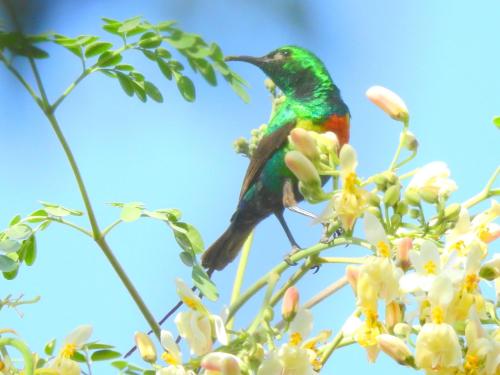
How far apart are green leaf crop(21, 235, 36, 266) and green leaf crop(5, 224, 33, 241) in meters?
0.04

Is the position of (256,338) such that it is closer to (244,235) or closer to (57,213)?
(57,213)

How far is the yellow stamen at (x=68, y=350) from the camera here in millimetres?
1461

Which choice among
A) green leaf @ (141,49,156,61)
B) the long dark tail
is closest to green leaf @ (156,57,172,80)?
green leaf @ (141,49,156,61)

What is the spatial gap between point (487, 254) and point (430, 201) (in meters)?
0.14

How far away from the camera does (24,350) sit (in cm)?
127

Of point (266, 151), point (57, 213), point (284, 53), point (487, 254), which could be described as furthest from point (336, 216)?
point (284, 53)

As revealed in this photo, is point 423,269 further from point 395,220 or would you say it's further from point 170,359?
point 170,359

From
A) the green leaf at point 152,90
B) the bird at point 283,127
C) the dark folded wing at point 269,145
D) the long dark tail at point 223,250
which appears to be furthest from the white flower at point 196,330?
the dark folded wing at point 269,145

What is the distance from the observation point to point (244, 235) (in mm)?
4023

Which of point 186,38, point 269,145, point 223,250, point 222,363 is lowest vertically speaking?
point 223,250

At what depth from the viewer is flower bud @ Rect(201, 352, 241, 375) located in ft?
3.68

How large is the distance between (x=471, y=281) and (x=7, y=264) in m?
0.99

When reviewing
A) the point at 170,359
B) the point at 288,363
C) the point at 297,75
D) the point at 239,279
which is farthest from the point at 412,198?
the point at 297,75

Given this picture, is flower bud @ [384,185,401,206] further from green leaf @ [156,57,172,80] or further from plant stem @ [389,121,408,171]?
green leaf @ [156,57,172,80]
